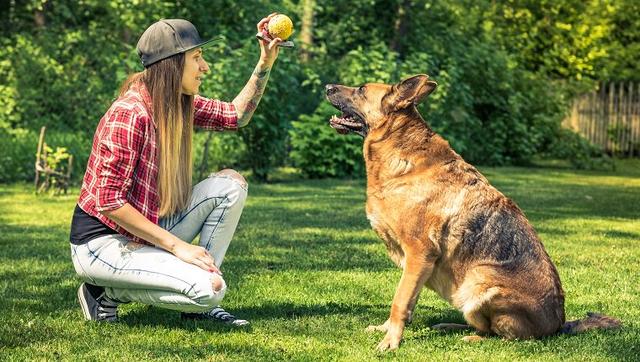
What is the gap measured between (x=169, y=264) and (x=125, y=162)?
0.66m

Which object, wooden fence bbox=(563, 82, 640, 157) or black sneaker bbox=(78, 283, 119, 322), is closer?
black sneaker bbox=(78, 283, 119, 322)

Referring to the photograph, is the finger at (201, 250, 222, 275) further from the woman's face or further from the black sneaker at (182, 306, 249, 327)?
the woman's face

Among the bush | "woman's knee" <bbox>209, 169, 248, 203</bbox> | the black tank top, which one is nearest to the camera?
the black tank top

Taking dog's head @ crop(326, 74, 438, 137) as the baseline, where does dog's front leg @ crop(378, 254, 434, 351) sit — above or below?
below

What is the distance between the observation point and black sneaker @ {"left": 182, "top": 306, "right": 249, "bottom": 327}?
5.64 m

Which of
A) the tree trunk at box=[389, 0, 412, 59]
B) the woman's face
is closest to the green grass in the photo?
the woman's face

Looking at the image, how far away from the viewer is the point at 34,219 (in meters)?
11.0

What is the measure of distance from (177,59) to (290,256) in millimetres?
3429

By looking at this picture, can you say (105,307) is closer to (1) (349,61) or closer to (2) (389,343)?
(2) (389,343)

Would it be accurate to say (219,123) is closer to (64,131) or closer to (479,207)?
(479,207)

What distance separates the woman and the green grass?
29cm

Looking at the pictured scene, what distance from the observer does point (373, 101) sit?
5.60 meters

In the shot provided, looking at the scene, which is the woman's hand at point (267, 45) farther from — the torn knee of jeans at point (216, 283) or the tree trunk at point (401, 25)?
the tree trunk at point (401, 25)

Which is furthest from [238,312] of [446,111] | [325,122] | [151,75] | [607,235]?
[446,111]
